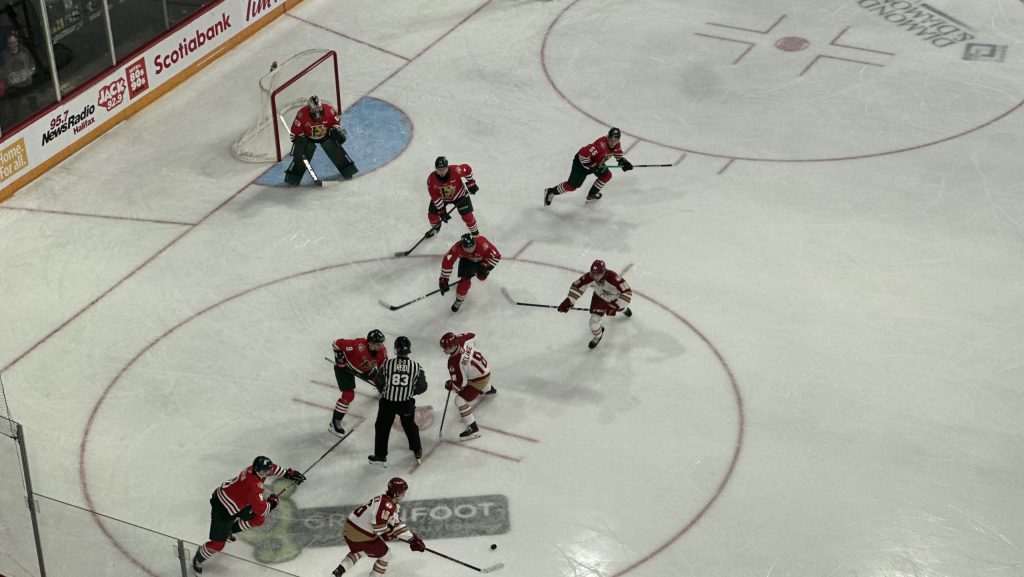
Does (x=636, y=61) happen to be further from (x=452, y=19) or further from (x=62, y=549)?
(x=62, y=549)

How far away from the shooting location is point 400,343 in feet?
35.1

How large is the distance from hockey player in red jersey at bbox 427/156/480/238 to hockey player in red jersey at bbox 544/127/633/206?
121 cm

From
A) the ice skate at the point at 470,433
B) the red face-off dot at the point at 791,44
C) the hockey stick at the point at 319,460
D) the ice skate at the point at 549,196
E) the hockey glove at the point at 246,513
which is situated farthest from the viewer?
the red face-off dot at the point at 791,44

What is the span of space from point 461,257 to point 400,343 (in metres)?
2.10

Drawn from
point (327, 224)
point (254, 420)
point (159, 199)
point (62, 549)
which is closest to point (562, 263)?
point (327, 224)

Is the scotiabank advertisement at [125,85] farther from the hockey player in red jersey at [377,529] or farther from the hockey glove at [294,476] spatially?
the hockey player in red jersey at [377,529]

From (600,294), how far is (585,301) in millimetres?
890

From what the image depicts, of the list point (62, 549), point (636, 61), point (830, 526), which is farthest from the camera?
point (636, 61)

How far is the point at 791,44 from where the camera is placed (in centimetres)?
1802

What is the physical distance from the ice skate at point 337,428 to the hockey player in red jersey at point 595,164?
423 centimetres

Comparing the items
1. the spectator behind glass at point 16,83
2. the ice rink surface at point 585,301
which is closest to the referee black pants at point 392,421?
the ice rink surface at point 585,301

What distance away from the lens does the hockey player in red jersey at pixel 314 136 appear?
1488 cm

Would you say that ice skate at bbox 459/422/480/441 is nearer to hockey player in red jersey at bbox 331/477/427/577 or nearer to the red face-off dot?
hockey player in red jersey at bbox 331/477/427/577

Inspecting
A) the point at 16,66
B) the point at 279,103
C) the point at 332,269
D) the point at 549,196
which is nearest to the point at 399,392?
the point at 332,269
